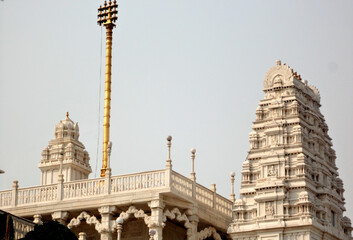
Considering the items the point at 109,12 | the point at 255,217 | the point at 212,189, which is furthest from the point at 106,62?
the point at 255,217

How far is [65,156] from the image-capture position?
71.8 metres

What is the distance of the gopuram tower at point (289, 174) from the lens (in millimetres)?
55375

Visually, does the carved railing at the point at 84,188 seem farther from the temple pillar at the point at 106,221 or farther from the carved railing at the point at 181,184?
the carved railing at the point at 181,184

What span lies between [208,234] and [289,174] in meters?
5.69

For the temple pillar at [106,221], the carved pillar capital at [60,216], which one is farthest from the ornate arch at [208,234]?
the carved pillar capital at [60,216]

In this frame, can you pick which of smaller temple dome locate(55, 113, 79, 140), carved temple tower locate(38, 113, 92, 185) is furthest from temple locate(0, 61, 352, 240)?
smaller temple dome locate(55, 113, 79, 140)

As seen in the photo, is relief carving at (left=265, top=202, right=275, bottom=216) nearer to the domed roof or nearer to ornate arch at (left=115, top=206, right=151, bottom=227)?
ornate arch at (left=115, top=206, right=151, bottom=227)

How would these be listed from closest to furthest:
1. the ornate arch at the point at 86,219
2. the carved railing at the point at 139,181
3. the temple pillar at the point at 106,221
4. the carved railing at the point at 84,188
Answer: the carved railing at the point at 139,181
the temple pillar at the point at 106,221
the ornate arch at the point at 86,219
the carved railing at the point at 84,188

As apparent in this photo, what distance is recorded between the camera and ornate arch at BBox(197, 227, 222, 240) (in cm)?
5731

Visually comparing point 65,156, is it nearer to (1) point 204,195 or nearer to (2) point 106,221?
(1) point 204,195

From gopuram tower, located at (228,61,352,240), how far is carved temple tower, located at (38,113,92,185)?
17.1 meters

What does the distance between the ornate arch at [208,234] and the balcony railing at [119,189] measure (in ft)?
4.51

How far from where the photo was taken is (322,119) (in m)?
61.0

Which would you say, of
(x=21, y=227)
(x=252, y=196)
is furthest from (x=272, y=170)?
(x=21, y=227)
